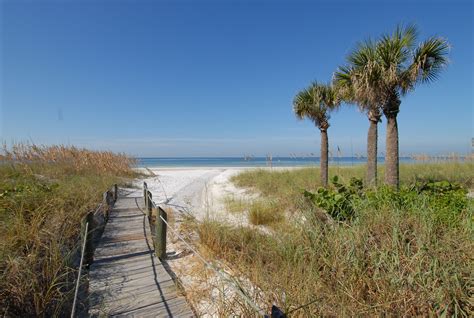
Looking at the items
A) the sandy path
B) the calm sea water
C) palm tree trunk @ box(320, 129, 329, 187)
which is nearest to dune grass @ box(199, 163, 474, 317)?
the sandy path

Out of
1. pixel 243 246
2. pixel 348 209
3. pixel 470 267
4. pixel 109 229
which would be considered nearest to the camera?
pixel 470 267

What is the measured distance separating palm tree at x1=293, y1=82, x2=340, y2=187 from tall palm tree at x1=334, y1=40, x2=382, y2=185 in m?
1.84

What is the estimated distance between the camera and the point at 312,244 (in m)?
3.11

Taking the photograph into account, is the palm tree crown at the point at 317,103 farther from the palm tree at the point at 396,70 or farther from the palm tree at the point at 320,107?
the palm tree at the point at 396,70

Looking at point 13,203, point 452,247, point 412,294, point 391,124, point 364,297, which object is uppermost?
point 391,124

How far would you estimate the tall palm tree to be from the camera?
6277 mm

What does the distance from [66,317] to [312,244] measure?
3019 mm

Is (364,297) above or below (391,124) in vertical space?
below

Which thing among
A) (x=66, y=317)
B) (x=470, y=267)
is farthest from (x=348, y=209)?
(x=66, y=317)

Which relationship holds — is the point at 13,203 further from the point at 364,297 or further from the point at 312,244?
the point at 364,297

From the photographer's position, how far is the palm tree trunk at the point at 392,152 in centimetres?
639

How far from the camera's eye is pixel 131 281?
119 inches

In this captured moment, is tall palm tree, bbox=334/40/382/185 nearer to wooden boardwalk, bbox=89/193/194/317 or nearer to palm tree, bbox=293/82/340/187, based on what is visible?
palm tree, bbox=293/82/340/187

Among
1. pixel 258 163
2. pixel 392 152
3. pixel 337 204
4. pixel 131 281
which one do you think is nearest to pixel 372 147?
pixel 392 152
